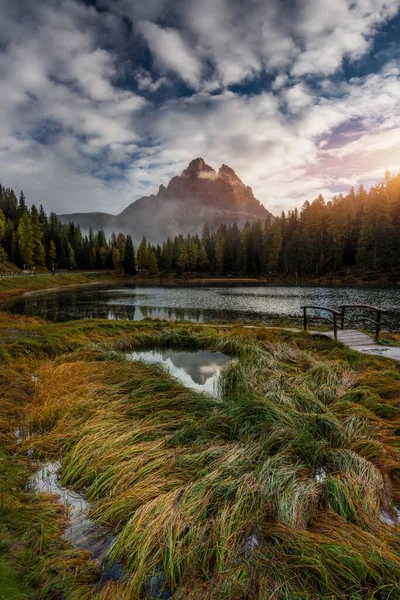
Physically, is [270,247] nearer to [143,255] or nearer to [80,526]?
[143,255]

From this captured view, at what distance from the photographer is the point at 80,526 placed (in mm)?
3504

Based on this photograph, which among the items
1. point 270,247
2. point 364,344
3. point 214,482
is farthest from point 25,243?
point 214,482

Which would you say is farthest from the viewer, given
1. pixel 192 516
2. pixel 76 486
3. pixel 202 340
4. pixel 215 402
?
pixel 202 340

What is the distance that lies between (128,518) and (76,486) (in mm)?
1163

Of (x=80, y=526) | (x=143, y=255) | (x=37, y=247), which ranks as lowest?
(x=80, y=526)

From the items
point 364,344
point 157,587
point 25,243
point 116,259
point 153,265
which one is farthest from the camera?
point 116,259

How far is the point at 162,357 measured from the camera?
13.2 m

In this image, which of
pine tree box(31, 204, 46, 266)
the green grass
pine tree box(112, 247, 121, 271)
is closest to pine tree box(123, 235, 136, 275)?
pine tree box(112, 247, 121, 271)

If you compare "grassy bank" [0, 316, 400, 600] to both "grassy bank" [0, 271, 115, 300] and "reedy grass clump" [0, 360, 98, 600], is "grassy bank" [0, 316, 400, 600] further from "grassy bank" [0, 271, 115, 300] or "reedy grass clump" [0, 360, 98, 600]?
A: "grassy bank" [0, 271, 115, 300]

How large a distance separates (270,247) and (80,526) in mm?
80147

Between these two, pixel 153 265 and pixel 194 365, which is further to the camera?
pixel 153 265

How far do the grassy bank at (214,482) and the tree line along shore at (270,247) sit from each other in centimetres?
5486

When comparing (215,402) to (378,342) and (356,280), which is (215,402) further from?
(356,280)

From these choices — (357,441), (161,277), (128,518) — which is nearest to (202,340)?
(357,441)
